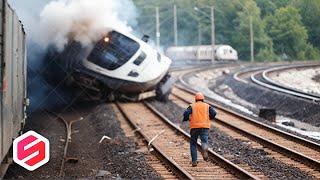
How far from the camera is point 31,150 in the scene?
320 inches

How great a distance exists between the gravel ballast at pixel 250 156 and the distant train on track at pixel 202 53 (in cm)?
4799

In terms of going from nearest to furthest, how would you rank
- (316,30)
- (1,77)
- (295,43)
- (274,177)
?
(1,77) → (274,177) → (316,30) → (295,43)

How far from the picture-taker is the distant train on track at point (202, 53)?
214 feet

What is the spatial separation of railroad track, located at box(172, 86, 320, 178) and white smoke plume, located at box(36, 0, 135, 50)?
524cm

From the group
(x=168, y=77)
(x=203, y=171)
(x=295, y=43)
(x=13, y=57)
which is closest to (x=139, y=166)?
(x=203, y=171)

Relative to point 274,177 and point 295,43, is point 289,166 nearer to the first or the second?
point 274,177

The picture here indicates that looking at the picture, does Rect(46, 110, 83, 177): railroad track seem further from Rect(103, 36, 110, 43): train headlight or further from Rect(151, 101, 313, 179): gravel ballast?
Rect(151, 101, 313, 179): gravel ballast

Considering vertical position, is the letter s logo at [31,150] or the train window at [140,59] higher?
the letter s logo at [31,150]

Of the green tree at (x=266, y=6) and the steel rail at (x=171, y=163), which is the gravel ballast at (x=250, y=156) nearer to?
the steel rail at (x=171, y=163)

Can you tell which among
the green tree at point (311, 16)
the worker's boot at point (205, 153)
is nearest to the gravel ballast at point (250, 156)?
the worker's boot at point (205, 153)

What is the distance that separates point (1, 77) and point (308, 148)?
8347 millimetres

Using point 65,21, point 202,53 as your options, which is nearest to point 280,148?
point 65,21

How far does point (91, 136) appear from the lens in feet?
53.1

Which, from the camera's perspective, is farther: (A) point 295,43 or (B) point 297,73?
(B) point 297,73
